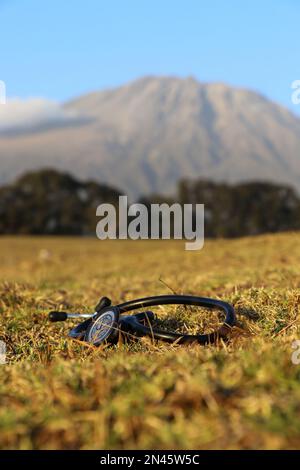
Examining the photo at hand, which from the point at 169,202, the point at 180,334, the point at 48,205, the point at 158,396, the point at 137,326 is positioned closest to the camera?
the point at 158,396

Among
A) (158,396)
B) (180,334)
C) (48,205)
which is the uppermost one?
(48,205)

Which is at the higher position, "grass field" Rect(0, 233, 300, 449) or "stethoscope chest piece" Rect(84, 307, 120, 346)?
"stethoscope chest piece" Rect(84, 307, 120, 346)

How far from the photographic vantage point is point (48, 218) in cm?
3903

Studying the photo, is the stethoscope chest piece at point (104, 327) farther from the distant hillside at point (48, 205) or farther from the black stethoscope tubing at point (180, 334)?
the distant hillside at point (48, 205)

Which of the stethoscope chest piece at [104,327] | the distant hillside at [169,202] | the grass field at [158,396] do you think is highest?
the distant hillside at [169,202]

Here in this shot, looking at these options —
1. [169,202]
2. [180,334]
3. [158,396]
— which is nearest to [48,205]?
[169,202]

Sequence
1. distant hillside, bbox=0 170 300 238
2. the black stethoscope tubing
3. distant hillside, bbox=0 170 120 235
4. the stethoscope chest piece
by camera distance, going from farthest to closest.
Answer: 1. distant hillside, bbox=0 170 120 235
2. distant hillside, bbox=0 170 300 238
3. the stethoscope chest piece
4. the black stethoscope tubing

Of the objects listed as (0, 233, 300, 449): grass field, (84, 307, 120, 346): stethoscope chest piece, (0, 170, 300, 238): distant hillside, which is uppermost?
(0, 170, 300, 238): distant hillside

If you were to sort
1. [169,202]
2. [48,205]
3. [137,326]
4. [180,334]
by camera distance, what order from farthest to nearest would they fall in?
[48,205], [169,202], [137,326], [180,334]

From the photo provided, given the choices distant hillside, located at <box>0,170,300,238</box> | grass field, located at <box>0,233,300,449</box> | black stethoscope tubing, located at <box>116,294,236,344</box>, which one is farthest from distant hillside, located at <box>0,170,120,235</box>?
grass field, located at <box>0,233,300,449</box>

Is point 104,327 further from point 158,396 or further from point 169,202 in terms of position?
point 169,202

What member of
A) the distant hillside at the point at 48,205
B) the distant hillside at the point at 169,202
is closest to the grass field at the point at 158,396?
the distant hillside at the point at 169,202

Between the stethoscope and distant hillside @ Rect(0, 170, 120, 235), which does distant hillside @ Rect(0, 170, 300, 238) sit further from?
the stethoscope

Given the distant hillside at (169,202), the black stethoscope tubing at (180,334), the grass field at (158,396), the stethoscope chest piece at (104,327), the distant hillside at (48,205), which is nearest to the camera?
the grass field at (158,396)
